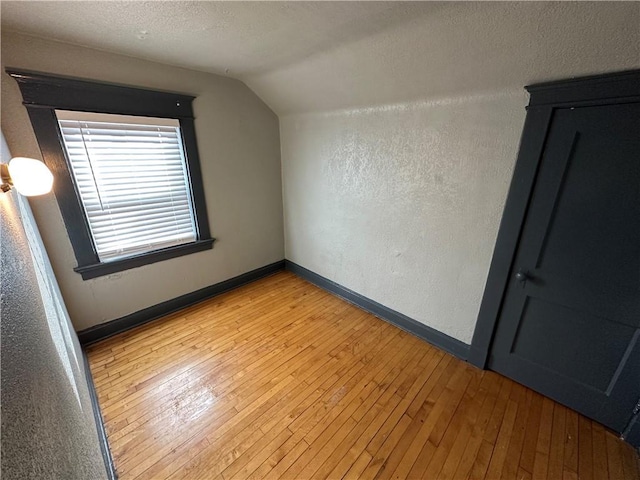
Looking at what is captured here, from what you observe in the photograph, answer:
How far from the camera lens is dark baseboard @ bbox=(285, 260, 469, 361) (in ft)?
7.05

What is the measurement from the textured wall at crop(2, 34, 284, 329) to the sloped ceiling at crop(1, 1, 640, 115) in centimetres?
14

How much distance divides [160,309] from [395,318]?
236cm

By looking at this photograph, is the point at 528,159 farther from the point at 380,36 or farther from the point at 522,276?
the point at 380,36

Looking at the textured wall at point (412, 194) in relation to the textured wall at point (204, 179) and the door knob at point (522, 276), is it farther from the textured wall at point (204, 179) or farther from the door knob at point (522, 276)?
the textured wall at point (204, 179)

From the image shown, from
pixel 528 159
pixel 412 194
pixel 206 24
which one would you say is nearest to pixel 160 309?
pixel 206 24

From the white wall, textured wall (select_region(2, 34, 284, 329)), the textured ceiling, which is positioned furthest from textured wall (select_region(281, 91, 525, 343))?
the textured ceiling

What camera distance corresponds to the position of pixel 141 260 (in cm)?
237

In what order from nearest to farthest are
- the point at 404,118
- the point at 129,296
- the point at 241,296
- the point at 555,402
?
the point at 555,402, the point at 404,118, the point at 129,296, the point at 241,296

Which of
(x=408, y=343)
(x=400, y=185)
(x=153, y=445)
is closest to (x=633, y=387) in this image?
(x=408, y=343)

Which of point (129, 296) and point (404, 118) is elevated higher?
point (404, 118)

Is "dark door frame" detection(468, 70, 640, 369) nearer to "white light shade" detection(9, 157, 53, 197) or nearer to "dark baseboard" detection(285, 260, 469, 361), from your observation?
"dark baseboard" detection(285, 260, 469, 361)

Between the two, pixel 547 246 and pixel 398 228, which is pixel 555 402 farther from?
pixel 398 228

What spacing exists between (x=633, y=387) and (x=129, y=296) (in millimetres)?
3700

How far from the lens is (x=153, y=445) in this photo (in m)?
1.48
